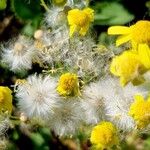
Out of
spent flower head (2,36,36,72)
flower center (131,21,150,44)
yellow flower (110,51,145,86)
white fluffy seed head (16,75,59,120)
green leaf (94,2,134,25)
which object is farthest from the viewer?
green leaf (94,2,134,25)

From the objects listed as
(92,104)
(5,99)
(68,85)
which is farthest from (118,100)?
(5,99)

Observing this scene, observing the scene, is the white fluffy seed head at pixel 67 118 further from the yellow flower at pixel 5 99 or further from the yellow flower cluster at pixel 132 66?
the yellow flower cluster at pixel 132 66

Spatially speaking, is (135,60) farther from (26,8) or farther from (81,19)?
(26,8)

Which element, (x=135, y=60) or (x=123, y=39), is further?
(x=123, y=39)

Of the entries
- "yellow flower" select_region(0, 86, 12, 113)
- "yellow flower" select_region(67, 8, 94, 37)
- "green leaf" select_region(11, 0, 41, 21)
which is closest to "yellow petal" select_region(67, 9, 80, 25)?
"yellow flower" select_region(67, 8, 94, 37)

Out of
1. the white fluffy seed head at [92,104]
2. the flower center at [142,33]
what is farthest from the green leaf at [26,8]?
the flower center at [142,33]

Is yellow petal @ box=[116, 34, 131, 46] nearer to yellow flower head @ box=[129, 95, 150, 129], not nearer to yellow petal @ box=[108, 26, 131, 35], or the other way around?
yellow petal @ box=[108, 26, 131, 35]

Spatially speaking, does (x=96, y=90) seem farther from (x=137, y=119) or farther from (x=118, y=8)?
(x=118, y=8)
